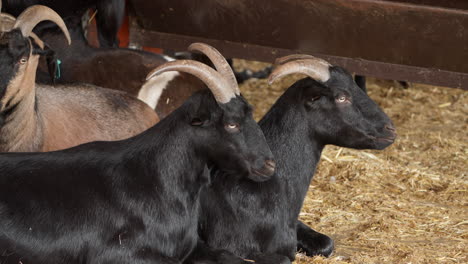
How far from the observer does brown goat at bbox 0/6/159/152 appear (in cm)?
555

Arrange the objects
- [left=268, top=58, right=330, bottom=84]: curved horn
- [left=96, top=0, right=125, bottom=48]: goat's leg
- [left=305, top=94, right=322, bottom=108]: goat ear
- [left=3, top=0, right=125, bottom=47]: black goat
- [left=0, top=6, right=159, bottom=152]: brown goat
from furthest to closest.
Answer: [left=96, top=0, right=125, bottom=48]: goat's leg → [left=3, top=0, right=125, bottom=47]: black goat → [left=0, top=6, right=159, bottom=152]: brown goat → [left=305, top=94, right=322, bottom=108]: goat ear → [left=268, top=58, right=330, bottom=84]: curved horn

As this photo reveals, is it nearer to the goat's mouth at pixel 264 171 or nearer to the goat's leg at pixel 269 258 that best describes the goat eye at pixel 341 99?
the goat's mouth at pixel 264 171

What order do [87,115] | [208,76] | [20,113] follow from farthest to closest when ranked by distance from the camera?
1. [87,115]
2. [20,113]
3. [208,76]

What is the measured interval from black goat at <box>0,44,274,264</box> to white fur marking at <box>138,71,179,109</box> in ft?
9.26

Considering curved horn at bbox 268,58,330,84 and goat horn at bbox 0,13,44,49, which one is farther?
goat horn at bbox 0,13,44,49

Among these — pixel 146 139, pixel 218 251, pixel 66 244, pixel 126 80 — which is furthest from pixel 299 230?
pixel 126 80

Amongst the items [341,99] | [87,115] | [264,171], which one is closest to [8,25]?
[87,115]

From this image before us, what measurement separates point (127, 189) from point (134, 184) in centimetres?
5

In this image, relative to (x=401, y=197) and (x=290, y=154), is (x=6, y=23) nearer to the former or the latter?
(x=290, y=154)

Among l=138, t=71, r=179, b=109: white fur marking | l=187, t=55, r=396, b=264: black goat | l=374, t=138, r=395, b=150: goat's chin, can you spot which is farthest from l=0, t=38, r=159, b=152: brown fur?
l=374, t=138, r=395, b=150: goat's chin

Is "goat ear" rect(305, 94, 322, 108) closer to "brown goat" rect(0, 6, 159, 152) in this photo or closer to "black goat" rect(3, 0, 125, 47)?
"brown goat" rect(0, 6, 159, 152)

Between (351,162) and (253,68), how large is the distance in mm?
4786

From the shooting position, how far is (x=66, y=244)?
180 inches

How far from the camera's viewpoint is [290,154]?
5496 millimetres
